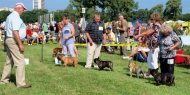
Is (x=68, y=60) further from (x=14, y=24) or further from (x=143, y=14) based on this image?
(x=143, y=14)

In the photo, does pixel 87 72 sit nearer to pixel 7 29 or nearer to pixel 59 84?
pixel 59 84

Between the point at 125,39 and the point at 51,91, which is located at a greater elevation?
the point at 125,39

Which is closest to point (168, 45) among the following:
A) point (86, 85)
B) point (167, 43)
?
point (167, 43)

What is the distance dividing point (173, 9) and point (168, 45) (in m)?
77.0

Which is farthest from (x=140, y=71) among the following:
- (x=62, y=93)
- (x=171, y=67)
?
(x=62, y=93)

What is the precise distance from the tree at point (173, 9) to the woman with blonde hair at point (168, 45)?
248 ft

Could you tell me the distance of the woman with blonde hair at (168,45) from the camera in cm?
678

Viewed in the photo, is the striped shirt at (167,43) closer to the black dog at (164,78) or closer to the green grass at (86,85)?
the black dog at (164,78)

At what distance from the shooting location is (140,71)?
8000 millimetres

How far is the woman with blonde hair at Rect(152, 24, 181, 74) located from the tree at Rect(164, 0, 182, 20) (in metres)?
75.5

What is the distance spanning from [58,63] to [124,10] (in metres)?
54.0

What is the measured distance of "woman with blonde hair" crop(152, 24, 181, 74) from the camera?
6.78 m

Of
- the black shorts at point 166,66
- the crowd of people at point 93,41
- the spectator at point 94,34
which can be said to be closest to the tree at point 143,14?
the crowd of people at point 93,41

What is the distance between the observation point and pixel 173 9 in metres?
80.6
